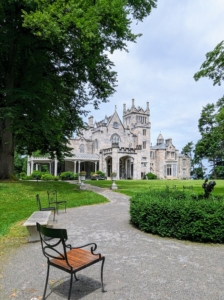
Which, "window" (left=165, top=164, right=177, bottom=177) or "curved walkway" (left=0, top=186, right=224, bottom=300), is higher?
"window" (left=165, top=164, right=177, bottom=177)

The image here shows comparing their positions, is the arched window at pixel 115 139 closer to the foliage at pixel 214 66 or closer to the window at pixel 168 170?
the window at pixel 168 170

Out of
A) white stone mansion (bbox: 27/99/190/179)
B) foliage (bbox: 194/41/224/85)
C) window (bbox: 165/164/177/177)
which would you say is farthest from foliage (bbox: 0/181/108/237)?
window (bbox: 165/164/177/177)

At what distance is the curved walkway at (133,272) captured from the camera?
3.52 meters

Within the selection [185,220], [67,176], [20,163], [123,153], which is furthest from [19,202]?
[20,163]

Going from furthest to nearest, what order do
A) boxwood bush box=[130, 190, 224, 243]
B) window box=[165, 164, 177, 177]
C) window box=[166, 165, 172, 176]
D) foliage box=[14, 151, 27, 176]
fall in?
1. window box=[166, 165, 172, 176]
2. window box=[165, 164, 177, 177]
3. foliage box=[14, 151, 27, 176]
4. boxwood bush box=[130, 190, 224, 243]

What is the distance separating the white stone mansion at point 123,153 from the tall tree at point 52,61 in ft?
69.8

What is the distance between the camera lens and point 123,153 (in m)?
44.3

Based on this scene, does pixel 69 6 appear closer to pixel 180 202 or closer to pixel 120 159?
pixel 180 202

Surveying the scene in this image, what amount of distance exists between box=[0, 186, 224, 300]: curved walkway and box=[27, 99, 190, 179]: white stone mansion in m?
35.9

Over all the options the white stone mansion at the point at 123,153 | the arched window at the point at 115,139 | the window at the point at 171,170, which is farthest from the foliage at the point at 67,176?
the window at the point at 171,170

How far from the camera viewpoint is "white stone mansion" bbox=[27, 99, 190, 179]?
1756 inches

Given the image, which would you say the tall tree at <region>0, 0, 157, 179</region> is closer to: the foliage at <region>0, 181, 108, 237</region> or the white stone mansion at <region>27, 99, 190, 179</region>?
the foliage at <region>0, 181, 108, 237</region>

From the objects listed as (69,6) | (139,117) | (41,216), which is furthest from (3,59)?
(139,117)

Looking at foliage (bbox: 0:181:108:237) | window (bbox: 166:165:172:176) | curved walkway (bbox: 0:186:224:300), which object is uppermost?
window (bbox: 166:165:172:176)
